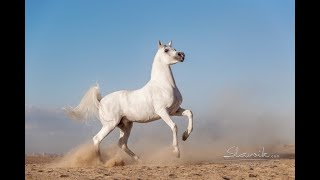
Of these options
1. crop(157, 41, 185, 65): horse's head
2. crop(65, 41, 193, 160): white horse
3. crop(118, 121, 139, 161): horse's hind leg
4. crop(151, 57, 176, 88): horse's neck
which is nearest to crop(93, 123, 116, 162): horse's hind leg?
crop(65, 41, 193, 160): white horse

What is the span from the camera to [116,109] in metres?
10.2

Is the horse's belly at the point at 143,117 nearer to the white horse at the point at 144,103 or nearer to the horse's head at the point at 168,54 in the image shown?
the white horse at the point at 144,103

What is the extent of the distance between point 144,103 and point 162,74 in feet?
2.43

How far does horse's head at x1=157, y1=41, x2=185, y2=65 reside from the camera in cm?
1008

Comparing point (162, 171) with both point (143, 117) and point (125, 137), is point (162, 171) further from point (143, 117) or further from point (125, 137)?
point (125, 137)

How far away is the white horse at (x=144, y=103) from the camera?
9719 millimetres

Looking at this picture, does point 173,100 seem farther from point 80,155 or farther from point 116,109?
point 80,155

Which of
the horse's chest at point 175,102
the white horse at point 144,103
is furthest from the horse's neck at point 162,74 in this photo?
the horse's chest at point 175,102

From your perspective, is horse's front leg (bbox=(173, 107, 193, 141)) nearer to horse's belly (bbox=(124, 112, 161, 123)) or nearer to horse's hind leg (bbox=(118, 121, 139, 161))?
horse's belly (bbox=(124, 112, 161, 123))

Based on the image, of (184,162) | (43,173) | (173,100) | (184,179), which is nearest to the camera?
(184,179)
